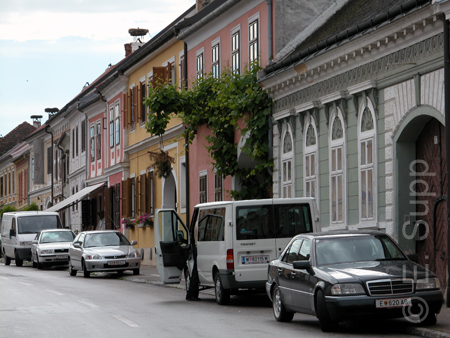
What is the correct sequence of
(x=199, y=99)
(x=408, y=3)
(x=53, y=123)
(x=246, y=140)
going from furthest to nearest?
1. (x=53, y=123)
2. (x=199, y=99)
3. (x=246, y=140)
4. (x=408, y=3)

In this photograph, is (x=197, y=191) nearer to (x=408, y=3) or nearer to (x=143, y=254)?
(x=143, y=254)

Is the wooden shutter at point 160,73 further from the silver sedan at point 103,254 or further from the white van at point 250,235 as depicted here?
the white van at point 250,235

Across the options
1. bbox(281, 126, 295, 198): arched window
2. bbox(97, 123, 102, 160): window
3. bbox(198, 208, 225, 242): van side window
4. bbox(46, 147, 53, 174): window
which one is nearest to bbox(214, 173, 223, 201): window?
bbox(281, 126, 295, 198): arched window

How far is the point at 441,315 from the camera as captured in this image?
45.9 feet

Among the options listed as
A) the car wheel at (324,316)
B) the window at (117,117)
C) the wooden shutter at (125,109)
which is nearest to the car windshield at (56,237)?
the wooden shutter at (125,109)

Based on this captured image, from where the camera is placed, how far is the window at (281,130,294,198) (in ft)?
81.6

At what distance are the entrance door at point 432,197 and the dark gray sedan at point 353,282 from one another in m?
4.17

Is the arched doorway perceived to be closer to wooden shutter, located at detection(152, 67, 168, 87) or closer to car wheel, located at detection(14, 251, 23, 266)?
wooden shutter, located at detection(152, 67, 168, 87)

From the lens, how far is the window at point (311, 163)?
2312cm

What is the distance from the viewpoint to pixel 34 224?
4231 cm

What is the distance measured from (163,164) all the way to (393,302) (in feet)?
80.6

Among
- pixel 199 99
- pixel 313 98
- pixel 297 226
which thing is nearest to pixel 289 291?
pixel 297 226

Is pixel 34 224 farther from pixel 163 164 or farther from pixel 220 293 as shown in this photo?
pixel 220 293

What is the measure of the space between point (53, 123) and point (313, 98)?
44.3 metres
